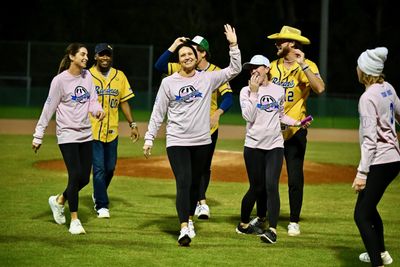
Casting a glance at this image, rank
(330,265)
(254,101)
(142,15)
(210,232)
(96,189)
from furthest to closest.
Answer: (142,15), (96,189), (210,232), (254,101), (330,265)

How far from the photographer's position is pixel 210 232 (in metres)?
10.7

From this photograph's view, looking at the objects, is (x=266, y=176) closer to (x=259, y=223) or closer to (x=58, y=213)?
(x=259, y=223)

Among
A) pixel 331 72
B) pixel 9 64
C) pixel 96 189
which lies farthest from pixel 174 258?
pixel 331 72

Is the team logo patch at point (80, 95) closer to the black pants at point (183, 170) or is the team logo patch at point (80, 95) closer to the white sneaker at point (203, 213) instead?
the black pants at point (183, 170)

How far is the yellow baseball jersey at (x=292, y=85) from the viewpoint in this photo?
1065 cm

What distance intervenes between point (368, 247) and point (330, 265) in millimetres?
913

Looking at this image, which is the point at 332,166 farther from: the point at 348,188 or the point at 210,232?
the point at 210,232

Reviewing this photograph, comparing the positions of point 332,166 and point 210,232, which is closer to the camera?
point 210,232

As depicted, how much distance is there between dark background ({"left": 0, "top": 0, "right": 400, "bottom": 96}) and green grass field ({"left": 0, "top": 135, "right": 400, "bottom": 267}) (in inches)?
1077

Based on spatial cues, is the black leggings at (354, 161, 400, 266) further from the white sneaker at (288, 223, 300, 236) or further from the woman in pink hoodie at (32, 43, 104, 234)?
the woman in pink hoodie at (32, 43, 104, 234)

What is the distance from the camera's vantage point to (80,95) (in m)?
10.4

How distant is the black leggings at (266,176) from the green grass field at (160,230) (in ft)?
1.26

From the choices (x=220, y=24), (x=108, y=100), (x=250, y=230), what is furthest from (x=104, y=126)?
(x=220, y=24)

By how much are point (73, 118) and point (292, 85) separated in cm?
254
